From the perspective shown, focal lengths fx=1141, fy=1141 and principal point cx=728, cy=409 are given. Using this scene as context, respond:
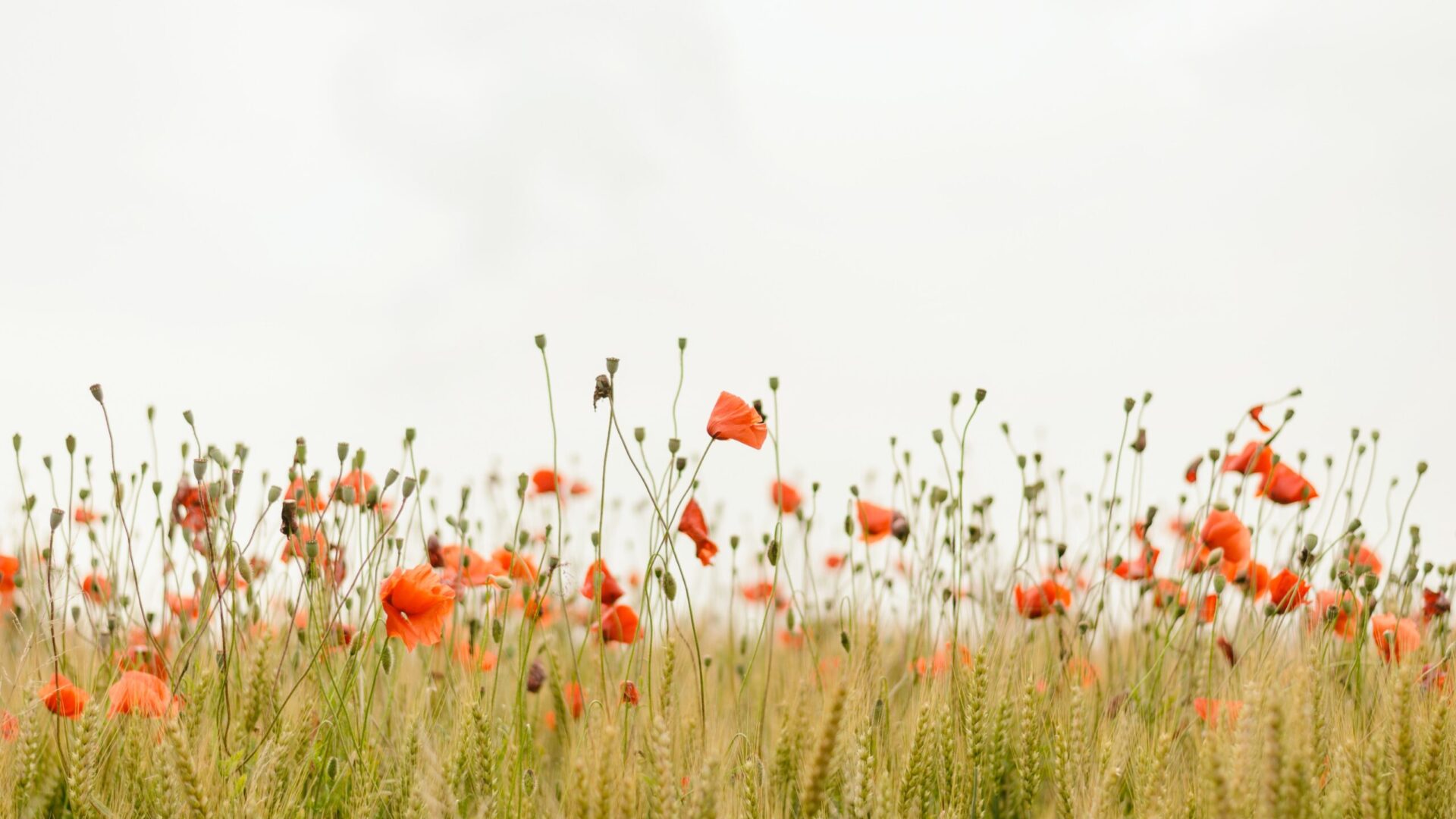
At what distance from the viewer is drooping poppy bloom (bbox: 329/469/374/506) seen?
2.87 metres

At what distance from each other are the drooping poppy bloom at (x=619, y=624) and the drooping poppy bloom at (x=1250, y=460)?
5.84 ft

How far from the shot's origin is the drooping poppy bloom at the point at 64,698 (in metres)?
2.50

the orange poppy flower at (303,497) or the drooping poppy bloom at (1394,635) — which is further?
the drooping poppy bloom at (1394,635)

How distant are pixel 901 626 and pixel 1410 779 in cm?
237

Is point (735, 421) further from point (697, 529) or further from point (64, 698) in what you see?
point (64, 698)

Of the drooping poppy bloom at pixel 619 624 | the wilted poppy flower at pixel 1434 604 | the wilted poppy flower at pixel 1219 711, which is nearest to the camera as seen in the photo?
the wilted poppy flower at pixel 1219 711

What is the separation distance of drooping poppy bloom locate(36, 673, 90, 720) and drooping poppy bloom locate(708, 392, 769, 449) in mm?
1502

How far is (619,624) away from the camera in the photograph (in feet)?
10.1

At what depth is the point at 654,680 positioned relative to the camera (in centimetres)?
295

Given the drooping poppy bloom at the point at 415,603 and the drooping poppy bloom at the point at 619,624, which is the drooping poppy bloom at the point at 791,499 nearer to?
the drooping poppy bloom at the point at 619,624

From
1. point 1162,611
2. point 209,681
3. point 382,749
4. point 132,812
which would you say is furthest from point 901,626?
point 132,812

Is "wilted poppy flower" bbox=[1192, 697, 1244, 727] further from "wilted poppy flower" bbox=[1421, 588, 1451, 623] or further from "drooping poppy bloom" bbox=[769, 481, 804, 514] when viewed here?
→ "drooping poppy bloom" bbox=[769, 481, 804, 514]

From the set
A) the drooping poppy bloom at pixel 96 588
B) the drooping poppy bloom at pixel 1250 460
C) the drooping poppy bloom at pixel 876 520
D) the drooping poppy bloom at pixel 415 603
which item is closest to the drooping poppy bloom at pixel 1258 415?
the drooping poppy bloom at pixel 1250 460

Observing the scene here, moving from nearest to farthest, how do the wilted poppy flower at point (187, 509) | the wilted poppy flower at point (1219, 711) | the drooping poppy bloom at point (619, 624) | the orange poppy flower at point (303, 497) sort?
the wilted poppy flower at point (1219, 711), the orange poppy flower at point (303, 497), the wilted poppy flower at point (187, 509), the drooping poppy bloom at point (619, 624)
